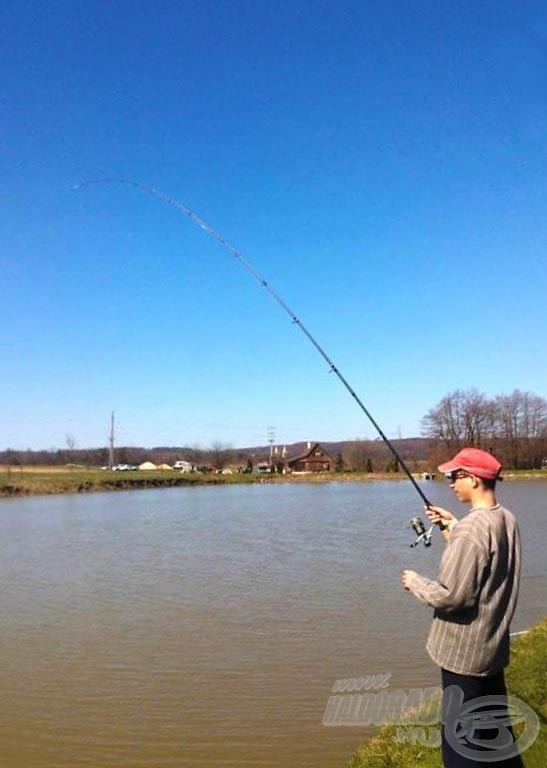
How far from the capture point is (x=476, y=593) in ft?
10.6

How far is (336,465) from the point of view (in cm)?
10062

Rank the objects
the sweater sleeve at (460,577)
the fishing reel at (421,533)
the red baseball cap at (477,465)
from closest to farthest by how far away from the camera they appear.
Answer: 1. the sweater sleeve at (460,577)
2. the red baseball cap at (477,465)
3. the fishing reel at (421,533)

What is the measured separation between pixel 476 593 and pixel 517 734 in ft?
6.63

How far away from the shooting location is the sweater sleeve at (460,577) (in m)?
3.20

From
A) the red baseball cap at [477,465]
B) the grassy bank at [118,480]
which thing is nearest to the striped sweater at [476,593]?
the red baseball cap at [477,465]

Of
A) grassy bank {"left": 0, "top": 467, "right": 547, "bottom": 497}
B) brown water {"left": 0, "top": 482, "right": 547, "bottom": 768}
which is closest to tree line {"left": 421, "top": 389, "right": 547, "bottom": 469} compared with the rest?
grassy bank {"left": 0, "top": 467, "right": 547, "bottom": 497}

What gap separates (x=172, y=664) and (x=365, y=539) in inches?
497

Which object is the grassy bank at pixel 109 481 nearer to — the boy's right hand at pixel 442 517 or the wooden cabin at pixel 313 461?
the wooden cabin at pixel 313 461

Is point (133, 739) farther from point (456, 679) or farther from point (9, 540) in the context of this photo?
point (9, 540)

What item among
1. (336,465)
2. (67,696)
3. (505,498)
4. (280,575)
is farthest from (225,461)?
(67,696)

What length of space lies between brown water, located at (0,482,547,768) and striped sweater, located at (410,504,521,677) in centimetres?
335

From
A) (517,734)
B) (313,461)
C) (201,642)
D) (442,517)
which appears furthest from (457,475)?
(313,461)

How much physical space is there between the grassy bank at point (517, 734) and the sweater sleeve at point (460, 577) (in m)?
1.74

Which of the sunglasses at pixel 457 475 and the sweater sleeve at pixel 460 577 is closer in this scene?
the sweater sleeve at pixel 460 577
